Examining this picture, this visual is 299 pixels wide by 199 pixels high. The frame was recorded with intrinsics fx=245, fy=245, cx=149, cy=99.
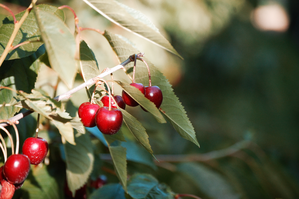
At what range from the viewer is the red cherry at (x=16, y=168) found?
0.33 m

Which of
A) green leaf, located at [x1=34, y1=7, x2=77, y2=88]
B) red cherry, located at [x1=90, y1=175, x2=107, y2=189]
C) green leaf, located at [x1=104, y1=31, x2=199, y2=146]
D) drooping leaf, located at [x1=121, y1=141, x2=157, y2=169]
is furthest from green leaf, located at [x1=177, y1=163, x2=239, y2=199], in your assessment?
green leaf, located at [x1=34, y1=7, x2=77, y2=88]

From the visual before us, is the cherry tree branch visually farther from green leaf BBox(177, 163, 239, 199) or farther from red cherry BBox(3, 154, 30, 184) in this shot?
green leaf BBox(177, 163, 239, 199)

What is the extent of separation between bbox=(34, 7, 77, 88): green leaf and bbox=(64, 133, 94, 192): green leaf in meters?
0.41

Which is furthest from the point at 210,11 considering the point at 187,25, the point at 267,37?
the point at 267,37

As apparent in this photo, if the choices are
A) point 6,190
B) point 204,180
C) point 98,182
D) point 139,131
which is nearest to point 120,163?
point 139,131

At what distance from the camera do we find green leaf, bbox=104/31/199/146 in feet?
1.40

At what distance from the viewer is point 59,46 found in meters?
0.27

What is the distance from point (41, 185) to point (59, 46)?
511 millimetres

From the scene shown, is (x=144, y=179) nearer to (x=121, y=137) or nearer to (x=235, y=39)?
(x=121, y=137)

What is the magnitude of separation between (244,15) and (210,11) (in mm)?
2643

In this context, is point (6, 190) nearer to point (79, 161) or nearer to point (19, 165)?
point (19, 165)

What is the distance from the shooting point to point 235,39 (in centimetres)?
453

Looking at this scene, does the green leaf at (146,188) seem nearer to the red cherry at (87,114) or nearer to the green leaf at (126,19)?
the red cherry at (87,114)

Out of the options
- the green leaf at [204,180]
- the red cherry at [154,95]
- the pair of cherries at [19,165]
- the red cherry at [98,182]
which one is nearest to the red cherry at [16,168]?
the pair of cherries at [19,165]
